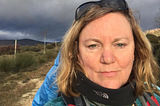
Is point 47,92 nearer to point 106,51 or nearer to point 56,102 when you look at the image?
point 56,102

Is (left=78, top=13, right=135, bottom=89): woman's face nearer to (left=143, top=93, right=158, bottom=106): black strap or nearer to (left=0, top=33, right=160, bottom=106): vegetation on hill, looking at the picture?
(left=143, top=93, right=158, bottom=106): black strap

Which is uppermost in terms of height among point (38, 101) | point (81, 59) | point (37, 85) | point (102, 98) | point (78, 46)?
point (78, 46)

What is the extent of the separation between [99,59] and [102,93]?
0.84 feet

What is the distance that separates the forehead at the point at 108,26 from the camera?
3.32ft

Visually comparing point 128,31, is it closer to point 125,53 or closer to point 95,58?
point 125,53

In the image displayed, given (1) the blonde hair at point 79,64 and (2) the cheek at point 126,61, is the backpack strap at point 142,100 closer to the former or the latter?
(1) the blonde hair at point 79,64

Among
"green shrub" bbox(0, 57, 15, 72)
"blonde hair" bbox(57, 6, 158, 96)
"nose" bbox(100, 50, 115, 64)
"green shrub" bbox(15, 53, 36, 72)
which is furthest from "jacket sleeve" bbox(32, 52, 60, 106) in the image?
"green shrub" bbox(15, 53, 36, 72)

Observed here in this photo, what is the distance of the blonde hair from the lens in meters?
1.08

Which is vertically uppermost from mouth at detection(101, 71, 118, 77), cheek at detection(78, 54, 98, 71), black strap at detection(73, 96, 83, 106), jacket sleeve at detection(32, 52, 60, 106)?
cheek at detection(78, 54, 98, 71)

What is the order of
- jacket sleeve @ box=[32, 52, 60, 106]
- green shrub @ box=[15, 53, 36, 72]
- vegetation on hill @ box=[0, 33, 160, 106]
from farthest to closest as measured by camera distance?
1. green shrub @ box=[15, 53, 36, 72]
2. vegetation on hill @ box=[0, 33, 160, 106]
3. jacket sleeve @ box=[32, 52, 60, 106]

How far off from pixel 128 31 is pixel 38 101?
1701mm

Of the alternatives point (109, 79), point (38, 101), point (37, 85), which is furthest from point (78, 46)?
point (37, 85)

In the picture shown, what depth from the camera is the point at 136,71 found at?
136 cm

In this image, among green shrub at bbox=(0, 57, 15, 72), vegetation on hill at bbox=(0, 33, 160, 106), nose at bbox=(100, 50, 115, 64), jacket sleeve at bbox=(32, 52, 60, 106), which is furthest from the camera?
green shrub at bbox=(0, 57, 15, 72)
